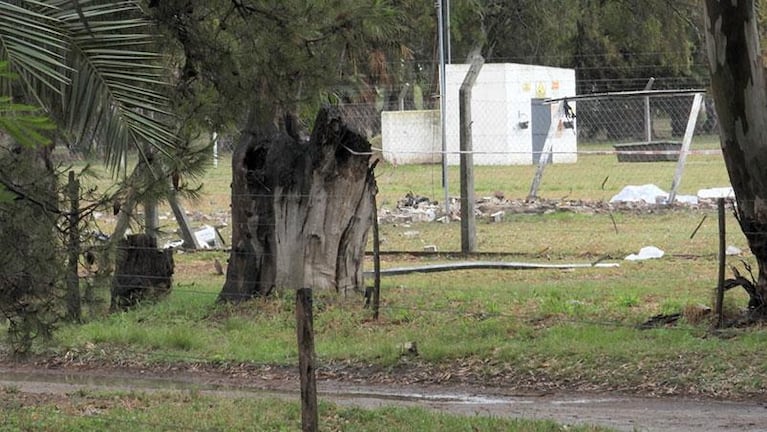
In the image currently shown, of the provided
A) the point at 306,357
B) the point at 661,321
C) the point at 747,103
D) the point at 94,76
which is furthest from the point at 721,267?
the point at 94,76

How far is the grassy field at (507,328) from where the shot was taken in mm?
9398

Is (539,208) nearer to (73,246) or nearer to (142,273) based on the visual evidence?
(142,273)

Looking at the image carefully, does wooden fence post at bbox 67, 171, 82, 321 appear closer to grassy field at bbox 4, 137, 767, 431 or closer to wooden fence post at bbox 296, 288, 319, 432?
grassy field at bbox 4, 137, 767, 431

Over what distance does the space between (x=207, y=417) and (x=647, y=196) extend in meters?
14.7

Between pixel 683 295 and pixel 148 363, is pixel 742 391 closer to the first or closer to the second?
pixel 683 295

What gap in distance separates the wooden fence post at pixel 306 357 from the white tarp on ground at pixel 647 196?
15257mm

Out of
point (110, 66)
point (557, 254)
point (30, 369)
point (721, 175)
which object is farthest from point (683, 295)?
point (721, 175)

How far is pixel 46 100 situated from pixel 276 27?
2843 mm

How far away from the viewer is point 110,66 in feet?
22.8

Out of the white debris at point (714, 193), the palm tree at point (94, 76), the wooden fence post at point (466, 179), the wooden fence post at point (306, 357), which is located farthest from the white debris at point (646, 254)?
the wooden fence post at point (306, 357)

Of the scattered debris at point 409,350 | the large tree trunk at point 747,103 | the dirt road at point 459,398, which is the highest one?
the large tree trunk at point 747,103

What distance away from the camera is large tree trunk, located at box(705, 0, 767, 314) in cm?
1053

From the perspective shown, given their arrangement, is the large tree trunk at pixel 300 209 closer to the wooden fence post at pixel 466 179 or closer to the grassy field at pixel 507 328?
the grassy field at pixel 507 328

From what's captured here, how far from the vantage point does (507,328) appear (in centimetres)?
1091
